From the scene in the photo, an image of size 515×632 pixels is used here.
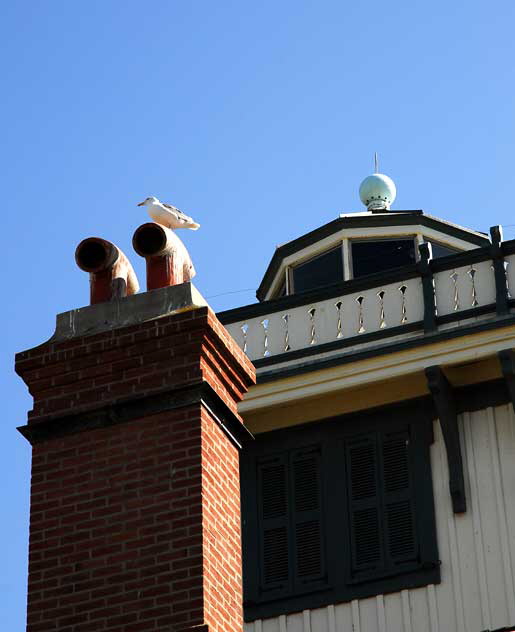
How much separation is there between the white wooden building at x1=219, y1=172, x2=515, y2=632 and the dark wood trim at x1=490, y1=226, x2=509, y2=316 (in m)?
0.02

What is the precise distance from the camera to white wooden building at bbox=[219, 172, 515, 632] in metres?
20.0

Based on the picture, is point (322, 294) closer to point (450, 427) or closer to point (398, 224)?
point (450, 427)

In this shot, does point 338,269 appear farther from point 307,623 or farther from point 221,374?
point 221,374

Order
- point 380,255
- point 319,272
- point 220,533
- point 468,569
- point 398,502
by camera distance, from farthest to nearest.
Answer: point 319,272, point 380,255, point 398,502, point 468,569, point 220,533

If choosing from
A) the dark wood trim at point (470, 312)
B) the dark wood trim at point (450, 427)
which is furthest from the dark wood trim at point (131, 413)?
the dark wood trim at point (470, 312)

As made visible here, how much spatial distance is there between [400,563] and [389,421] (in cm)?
175

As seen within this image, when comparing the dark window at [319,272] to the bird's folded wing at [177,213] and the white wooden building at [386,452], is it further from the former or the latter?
the bird's folded wing at [177,213]

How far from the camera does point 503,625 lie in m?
19.3

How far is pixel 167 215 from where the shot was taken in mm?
13031

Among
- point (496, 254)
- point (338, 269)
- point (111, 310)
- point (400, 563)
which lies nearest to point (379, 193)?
point (338, 269)

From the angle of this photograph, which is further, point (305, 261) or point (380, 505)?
point (305, 261)

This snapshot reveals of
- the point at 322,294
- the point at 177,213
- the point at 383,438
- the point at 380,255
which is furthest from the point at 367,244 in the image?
the point at 177,213

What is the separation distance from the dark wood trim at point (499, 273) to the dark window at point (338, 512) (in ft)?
4.81

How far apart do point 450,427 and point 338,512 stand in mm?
1564
